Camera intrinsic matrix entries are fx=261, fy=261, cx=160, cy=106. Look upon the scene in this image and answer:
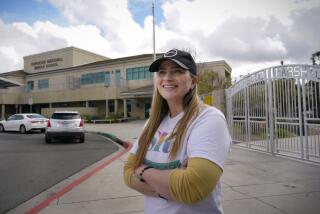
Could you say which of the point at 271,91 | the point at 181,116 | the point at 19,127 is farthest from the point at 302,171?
the point at 19,127

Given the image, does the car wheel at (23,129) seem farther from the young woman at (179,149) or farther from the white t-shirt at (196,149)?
the white t-shirt at (196,149)

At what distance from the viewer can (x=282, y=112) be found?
7992 mm

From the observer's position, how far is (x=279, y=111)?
26.6 feet

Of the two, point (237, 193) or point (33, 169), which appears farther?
point (33, 169)

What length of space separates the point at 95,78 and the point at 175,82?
137ft

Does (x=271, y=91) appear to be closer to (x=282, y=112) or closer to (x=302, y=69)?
(x=282, y=112)

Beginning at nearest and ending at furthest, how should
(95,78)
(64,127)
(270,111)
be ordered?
(270,111), (64,127), (95,78)

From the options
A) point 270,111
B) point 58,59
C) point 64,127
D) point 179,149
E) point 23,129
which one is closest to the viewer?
point 179,149

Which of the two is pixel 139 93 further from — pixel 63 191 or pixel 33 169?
pixel 63 191

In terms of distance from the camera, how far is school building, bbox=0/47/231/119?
34.4 m

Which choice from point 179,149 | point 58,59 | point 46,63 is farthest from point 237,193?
point 46,63

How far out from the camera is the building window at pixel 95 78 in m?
40.4

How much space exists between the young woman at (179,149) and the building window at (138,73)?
3427cm

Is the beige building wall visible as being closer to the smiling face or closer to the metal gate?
the metal gate
